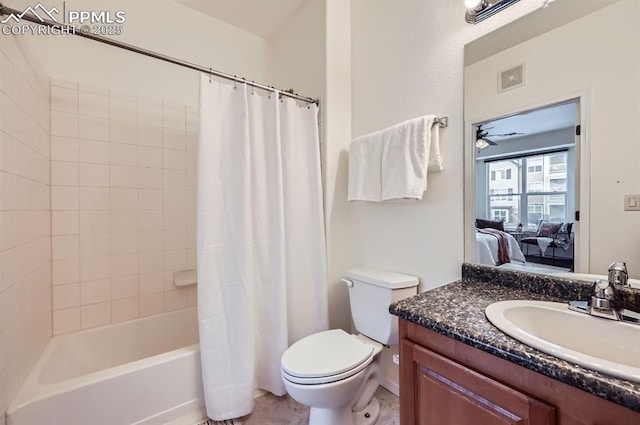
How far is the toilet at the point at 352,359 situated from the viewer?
1.15 metres

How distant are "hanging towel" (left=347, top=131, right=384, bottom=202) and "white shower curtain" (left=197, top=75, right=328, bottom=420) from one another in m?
0.23

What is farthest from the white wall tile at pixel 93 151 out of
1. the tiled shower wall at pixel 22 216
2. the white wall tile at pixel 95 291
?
the white wall tile at pixel 95 291

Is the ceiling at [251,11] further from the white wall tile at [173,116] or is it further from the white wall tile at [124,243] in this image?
the white wall tile at [124,243]

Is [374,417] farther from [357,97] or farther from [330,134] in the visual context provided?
[357,97]

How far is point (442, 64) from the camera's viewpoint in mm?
1342

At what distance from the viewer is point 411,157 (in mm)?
1363

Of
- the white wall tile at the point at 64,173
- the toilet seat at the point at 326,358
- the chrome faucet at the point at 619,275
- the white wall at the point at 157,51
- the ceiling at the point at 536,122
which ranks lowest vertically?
the toilet seat at the point at 326,358

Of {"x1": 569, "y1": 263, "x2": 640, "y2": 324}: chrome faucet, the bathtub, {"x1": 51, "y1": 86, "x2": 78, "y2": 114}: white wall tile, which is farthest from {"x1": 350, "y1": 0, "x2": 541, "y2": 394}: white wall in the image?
{"x1": 51, "y1": 86, "x2": 78, "y2": 114}: white wall tile

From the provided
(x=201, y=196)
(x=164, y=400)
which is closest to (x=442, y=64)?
(x=201, y=196)

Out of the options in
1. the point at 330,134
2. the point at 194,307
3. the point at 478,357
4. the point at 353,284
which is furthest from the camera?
the point at 194,307

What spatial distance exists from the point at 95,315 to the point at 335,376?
1.64 m

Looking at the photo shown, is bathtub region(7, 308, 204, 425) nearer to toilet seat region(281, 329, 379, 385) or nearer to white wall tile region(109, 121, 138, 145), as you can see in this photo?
toilet seat region(281, 329, 379, 385)

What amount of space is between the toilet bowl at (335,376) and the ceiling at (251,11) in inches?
91.0

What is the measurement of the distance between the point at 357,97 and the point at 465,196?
996 mm
